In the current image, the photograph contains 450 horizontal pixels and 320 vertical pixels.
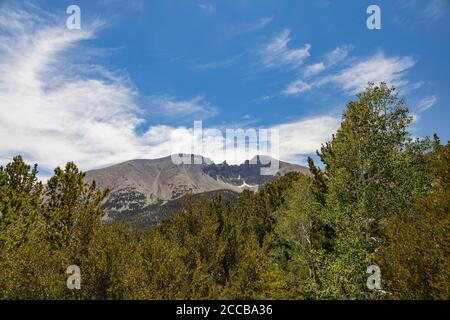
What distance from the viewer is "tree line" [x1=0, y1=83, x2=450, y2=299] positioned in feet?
52.0

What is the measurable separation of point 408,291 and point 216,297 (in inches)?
405

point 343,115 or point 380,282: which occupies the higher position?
point 343,115

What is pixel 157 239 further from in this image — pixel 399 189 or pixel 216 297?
pixel 399 189

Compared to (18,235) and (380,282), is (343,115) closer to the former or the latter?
(380,282)

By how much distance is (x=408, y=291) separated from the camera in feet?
50.9

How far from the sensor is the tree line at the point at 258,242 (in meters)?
15.8

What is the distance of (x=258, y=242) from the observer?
2595 centimetres

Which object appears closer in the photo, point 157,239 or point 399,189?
point 157,239
